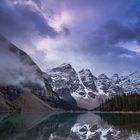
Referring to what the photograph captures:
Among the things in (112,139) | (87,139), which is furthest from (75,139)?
(112,139)

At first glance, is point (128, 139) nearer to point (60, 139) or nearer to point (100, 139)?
point (100, 139)

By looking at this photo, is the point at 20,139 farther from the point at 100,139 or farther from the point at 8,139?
the point at 100,139

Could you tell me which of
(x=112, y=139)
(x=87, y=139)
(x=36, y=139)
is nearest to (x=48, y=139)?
(x=36, y=139)

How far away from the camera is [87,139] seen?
5356 cm

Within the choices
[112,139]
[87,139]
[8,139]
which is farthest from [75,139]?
[8,139]

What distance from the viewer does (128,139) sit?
2023 inches

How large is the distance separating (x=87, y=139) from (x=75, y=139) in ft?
6.19

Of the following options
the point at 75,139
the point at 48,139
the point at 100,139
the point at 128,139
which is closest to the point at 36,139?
the point at 48,139

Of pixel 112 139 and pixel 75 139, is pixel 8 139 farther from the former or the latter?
pixel 112 139

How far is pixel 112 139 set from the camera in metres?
52.2

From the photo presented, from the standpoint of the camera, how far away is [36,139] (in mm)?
53562

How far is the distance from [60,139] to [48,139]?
7.10ft

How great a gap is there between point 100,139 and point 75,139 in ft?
12.7

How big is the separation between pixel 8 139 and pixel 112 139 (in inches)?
619
